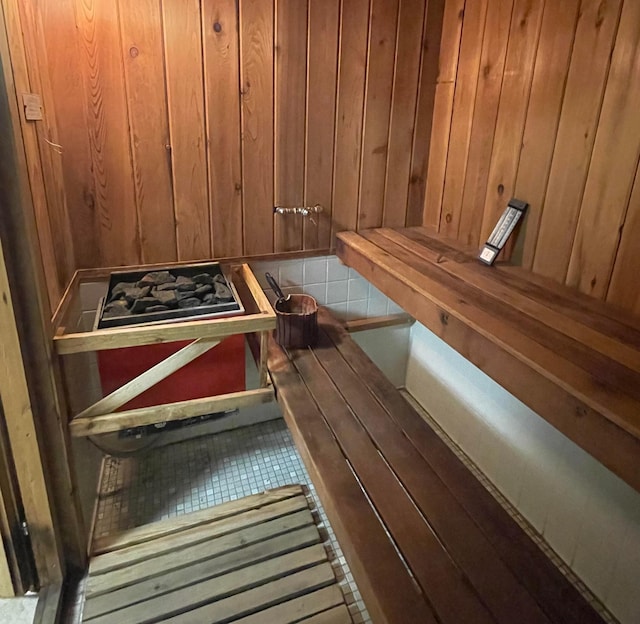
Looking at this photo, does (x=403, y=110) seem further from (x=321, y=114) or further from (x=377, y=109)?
(x=321, y=114)

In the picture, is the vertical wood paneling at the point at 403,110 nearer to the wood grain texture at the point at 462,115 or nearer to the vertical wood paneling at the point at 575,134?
the wood grain texture at the point at 462,115

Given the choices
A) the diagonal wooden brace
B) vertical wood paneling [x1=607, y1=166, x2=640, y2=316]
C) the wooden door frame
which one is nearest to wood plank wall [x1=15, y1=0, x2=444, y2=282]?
the wooden door frame

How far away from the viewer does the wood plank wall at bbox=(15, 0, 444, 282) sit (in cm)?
158

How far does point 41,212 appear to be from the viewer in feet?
4.43

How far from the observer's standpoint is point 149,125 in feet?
5.55

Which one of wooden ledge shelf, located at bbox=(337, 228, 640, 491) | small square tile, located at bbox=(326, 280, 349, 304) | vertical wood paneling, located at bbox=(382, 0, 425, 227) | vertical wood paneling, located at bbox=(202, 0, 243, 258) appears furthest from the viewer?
small square tile, located at bbox=(326, 280, 349, 304)

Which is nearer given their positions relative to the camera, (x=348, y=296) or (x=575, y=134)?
(x=575, y=134)

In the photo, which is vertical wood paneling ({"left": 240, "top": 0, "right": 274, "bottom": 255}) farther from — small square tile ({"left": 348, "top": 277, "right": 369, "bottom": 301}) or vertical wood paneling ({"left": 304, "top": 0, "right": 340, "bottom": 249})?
small square tile ({"left": 348, "top": 277, "right": 369, "bottom": 301})

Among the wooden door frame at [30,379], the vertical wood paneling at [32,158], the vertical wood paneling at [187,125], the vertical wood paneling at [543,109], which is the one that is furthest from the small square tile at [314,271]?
the wooden door frame at [30,379]

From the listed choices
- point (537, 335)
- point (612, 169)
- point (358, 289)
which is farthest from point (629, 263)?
point (358, 289)

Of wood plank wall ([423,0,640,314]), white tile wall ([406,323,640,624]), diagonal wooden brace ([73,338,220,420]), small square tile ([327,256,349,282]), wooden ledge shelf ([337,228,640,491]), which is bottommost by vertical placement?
white tile wall ([406,323,640,624])

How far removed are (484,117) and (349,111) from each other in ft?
1.68

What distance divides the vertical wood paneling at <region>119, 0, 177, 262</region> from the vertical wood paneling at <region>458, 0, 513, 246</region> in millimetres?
1132

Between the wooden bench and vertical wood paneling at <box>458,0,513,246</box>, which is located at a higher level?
vertical wood paneling at <box>458,0,513,246</box>
